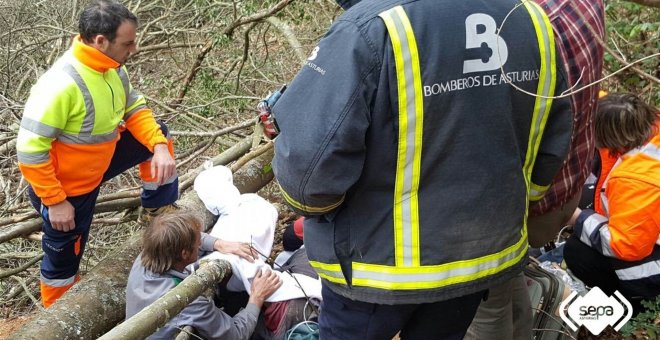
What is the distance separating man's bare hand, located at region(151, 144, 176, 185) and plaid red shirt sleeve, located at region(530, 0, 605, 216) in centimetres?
214

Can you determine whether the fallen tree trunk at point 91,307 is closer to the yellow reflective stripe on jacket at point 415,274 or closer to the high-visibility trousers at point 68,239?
the high-visibility trousers at point 68,239

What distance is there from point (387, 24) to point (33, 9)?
7531mm

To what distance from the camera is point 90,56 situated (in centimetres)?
307

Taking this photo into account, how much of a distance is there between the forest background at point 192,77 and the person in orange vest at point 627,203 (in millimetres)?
214

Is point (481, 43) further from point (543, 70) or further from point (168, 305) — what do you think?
point (168, 305)

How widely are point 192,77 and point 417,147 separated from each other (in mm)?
4506

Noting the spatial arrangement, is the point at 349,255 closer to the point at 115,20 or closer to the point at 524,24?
the point at 524,24

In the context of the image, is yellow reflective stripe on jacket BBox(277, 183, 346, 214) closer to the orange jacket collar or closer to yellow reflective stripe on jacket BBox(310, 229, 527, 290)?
yellow reflective stripe on jacket BBox(310, 229, 527, 290)

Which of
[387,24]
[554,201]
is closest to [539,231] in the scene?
[554,201]

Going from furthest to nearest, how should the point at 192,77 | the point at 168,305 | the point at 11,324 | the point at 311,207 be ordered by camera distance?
the point at 192,77, the point at 11,324, the point at 168,305, the point at 311,207

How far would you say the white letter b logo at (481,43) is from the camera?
1.55 m

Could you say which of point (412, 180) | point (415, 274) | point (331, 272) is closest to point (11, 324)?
point (331, 272)

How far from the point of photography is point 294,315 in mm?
2965

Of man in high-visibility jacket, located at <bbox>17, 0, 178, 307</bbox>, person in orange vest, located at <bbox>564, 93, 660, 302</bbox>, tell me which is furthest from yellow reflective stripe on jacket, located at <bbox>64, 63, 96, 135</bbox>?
person in orange vest, located at <bbox>564, 93, 660, 302</bbox>
